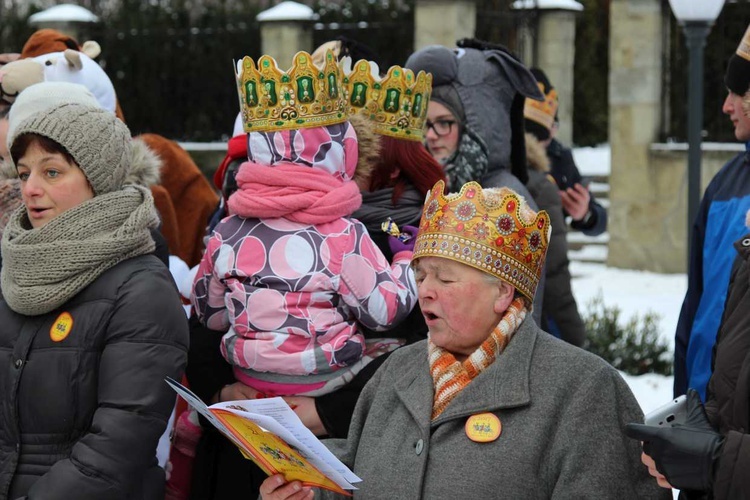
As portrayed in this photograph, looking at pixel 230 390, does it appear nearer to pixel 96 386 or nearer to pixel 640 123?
pixel 96 386

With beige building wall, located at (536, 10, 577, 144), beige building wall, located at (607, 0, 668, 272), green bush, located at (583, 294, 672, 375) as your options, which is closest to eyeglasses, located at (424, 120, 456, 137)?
green bush, located at (583, 294, 672, 375)

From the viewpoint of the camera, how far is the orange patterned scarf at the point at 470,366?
308 cm

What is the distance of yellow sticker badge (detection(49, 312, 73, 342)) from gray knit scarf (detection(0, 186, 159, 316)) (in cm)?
4

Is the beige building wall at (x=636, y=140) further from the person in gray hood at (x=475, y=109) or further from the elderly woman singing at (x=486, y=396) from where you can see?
the elderly woman singing at (x=486, y=396)

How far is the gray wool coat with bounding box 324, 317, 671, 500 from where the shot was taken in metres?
2.86

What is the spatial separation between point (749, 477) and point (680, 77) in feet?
35.6

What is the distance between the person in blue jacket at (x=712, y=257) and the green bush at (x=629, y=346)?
13.1 feet

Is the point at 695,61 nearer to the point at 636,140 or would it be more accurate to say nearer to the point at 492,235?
the point at 636,140

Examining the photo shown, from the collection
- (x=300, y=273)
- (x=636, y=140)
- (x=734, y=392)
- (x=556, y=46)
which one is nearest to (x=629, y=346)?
(x=636, y=140)

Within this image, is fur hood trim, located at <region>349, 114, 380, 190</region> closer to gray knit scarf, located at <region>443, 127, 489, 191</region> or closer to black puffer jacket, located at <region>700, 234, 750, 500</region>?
gray knit scarf, located at <region>443, 127, 489, 191</region>

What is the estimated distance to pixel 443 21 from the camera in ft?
41.9

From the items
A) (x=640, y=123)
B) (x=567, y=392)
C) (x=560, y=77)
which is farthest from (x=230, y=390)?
(x=560, y=77)

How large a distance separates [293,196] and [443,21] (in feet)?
30.9

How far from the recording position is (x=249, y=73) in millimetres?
3807
